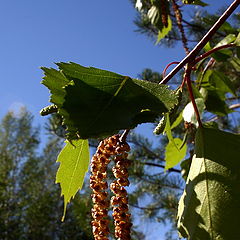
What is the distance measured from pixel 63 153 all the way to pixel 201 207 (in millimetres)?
131

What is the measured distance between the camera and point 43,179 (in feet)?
29.5

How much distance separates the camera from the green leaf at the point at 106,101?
0.28 m

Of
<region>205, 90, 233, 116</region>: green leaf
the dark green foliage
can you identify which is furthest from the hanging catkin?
the dark green foliage

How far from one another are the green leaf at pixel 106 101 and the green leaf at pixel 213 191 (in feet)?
0.26

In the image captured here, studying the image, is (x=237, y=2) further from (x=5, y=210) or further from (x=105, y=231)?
(x=5, y=210)

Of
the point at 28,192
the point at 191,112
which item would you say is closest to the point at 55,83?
the point at 191,112

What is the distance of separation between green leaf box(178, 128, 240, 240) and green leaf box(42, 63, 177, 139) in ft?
0.26

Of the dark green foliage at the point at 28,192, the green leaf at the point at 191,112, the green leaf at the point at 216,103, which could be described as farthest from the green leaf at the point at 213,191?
the dark green foliage at the point at 28,192

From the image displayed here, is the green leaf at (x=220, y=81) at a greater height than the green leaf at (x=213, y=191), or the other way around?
the green leaf at (x=220, y=81)

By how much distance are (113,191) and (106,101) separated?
0.07m

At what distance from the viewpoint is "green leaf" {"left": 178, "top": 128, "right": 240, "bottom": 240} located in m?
0.32

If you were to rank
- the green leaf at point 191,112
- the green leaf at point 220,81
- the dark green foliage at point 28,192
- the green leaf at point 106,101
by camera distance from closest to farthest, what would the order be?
the green leaf at point 106,101
the green leaf at point 191,112
the green leaf at point 220,81
the dark green foliage at point 28,192

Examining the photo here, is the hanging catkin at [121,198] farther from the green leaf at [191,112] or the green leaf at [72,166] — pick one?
the green leaf at [191,112]

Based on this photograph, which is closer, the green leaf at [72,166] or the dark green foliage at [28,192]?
the green leaf at [72,166]
